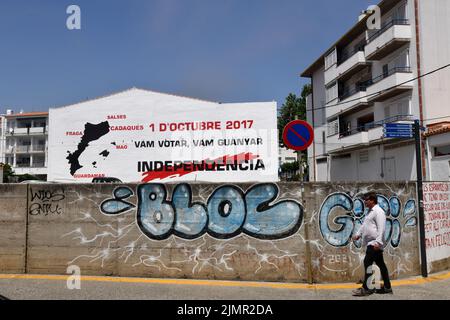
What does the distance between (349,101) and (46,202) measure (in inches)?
1116

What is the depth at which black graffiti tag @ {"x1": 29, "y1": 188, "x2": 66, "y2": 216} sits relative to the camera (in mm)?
7414

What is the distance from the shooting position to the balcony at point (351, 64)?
30.1 m

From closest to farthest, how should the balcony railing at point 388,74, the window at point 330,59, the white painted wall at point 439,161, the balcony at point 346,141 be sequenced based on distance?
1. the white painted wall at point 439,161
2. the balcony railing at point 388,74
3. the balcony at point 346,141
4. the window at point 330,59

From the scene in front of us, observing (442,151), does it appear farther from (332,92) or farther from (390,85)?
(332,92)

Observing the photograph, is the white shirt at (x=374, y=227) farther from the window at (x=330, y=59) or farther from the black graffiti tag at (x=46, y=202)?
the window at (x=330, y=59)

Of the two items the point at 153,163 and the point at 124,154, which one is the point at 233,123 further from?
the point at 124,154

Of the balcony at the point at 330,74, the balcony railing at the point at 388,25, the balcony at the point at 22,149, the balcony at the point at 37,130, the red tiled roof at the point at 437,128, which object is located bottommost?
the red tiled roof at the point at 437,128

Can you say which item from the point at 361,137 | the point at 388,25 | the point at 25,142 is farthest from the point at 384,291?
the point at 25,142

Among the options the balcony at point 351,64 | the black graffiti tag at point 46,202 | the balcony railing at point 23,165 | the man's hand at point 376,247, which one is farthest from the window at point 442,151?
the balcony railing at point 23,165

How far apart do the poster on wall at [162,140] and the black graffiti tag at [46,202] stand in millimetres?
8047

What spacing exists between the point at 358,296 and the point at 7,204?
21.9 feet

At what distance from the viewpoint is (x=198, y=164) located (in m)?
15.3

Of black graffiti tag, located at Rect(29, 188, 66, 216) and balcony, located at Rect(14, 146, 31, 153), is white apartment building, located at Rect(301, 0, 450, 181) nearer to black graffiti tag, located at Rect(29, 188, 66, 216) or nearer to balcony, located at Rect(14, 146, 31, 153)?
black graffiti tag, located at Rect(29, 188, 66, 216)
